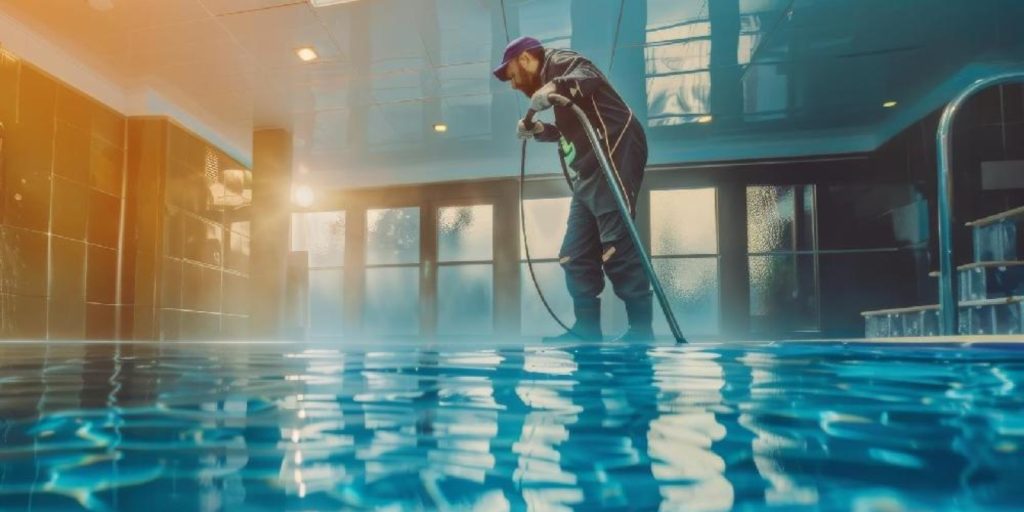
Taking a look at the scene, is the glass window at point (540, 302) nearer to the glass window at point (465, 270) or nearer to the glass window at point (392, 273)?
the glass window at point (465, 270)

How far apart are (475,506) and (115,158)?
6.57 m

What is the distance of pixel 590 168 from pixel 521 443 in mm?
2696

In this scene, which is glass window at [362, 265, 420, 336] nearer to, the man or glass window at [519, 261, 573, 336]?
glass window at [519, 261, 573, 336]

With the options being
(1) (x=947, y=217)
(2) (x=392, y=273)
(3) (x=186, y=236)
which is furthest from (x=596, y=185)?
(2) (x=392, y=273)

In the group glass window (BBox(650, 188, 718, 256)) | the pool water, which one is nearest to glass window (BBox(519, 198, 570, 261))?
glass window (BBox(650, 188, 718, 256))

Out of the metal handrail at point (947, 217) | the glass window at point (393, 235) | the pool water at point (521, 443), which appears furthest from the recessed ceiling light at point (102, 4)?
the metal handrail at point (947, 217)

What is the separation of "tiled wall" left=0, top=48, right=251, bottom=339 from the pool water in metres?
4.68

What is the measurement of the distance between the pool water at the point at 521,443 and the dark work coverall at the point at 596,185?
2.01m

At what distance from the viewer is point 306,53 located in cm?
520

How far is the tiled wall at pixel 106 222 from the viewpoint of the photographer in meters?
4.59

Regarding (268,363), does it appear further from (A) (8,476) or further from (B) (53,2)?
(B) (53,2)

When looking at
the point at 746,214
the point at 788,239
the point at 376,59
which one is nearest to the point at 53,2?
the point at 376,59

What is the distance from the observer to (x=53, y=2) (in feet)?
14.2

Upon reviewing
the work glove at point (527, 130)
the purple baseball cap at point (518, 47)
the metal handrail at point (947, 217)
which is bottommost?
the metal handrail at point (947, 217)
